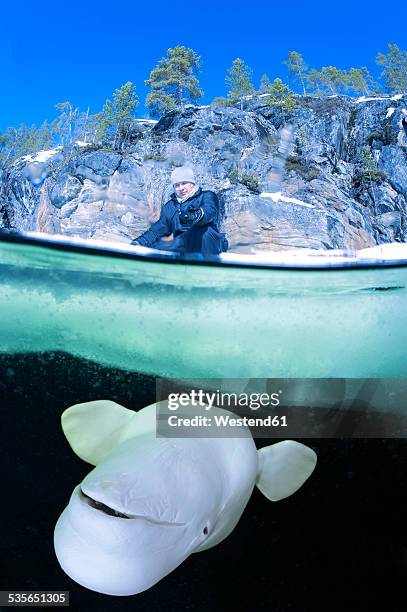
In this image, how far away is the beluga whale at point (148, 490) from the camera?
1.31 m

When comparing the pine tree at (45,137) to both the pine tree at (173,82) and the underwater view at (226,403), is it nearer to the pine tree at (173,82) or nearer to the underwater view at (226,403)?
the pine tree at (173,82)

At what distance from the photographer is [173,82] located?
15211mm

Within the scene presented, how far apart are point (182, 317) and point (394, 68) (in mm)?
22260

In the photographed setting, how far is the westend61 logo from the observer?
188 cm

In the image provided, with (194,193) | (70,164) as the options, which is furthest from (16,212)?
(194,193)

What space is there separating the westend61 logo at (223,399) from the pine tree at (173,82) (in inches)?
584

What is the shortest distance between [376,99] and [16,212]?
1489cm

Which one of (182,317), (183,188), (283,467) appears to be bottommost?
(283,467)

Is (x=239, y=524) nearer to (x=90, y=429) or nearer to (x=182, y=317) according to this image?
(x=90, y=429)

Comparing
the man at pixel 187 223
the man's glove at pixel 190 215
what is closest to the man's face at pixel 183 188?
the man at pixel 187 223

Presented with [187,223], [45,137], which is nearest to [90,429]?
[187,223]

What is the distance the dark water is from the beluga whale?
13 centimetres

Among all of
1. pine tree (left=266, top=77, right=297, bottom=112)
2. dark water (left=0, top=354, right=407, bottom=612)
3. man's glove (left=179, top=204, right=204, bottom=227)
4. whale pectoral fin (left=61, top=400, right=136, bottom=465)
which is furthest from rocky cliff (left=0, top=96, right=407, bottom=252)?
whale pectoral fin (left=61, top=400, right=136, bottom=465)

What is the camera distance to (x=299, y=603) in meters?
1.96
